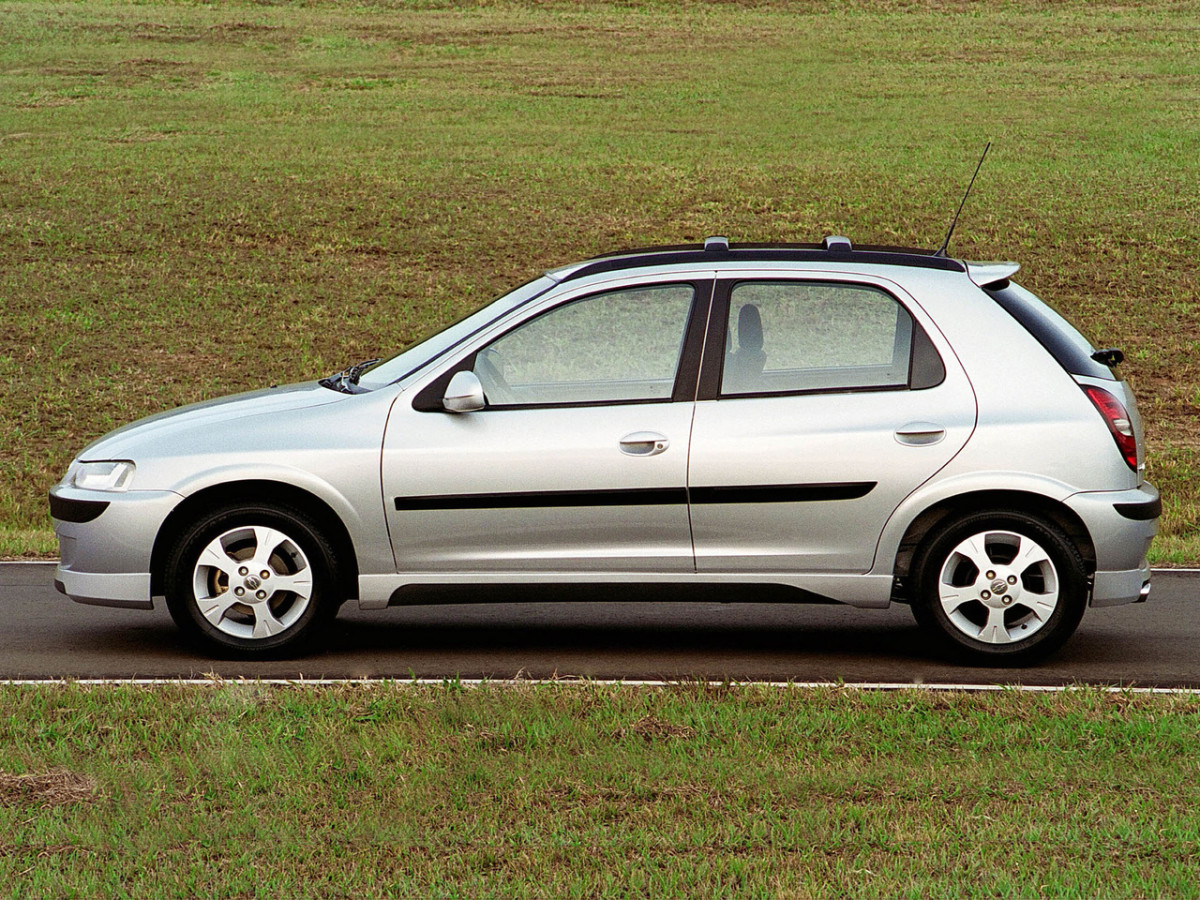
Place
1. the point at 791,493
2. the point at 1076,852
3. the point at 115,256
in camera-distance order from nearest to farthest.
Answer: the point at 1076,852 → the point at 791,493 → the point at 115,256

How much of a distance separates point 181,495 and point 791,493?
262 cm

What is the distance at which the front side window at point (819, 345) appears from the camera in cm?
700

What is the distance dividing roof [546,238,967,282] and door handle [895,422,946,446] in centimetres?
79

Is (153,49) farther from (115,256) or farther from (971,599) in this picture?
(971,599)

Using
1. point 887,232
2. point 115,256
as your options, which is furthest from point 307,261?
point 887,232

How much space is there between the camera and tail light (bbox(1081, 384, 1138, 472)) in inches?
270

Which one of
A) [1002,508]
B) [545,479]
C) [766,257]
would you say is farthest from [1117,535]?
[545,479]

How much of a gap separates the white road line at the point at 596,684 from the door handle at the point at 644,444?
96 cm

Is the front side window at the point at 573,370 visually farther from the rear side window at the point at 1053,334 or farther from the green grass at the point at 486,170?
the green grass at the point at 486,170

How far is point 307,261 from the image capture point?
2314 cm

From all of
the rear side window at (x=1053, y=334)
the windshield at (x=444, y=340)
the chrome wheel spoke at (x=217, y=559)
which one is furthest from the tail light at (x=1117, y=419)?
the chrome wheel spoke at (x=217, y=559)

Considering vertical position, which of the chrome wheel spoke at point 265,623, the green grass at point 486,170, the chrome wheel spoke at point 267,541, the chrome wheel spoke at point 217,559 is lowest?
the chrome wheel spoke at point 265,623

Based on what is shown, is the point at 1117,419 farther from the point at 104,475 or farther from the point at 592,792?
the point at 104,475

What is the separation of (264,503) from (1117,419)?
3.68 metres
